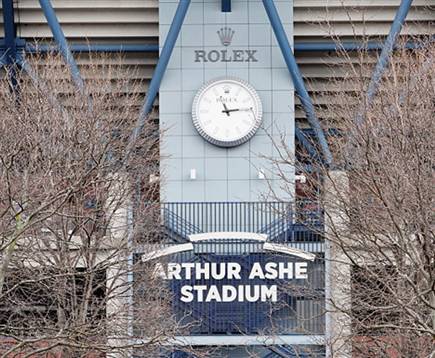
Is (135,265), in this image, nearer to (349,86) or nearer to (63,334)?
(349,86)

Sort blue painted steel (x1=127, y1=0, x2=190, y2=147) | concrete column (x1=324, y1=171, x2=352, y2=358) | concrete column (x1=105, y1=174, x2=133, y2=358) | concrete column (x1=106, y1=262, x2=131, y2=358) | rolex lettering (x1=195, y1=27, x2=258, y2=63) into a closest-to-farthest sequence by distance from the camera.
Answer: concrete column (x1=324, y1=171, x2=352, y2=358) < concrete column (x1=106, y1=262, x2=131, y2=358) < concrete column (x1=105, y1=174, x2=133, y2=358) < blue painted steel (x1=127, y1=0, x2=190, y2=147) < rolex lettering (x1=195, y1=27, x2=258, y2=63)

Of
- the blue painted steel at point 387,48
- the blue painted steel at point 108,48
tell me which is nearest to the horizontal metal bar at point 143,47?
the blue painted steel at point 108,48

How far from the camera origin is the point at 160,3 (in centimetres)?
3484

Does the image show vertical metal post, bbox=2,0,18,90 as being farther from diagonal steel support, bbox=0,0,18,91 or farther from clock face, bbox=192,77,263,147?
clock face, bbox=192,77,263,147

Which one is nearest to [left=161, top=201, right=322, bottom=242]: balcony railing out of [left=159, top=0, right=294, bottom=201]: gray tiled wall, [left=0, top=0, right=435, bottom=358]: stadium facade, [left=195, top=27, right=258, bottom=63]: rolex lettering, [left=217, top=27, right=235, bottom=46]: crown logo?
[left=0, top=0, right=435, bottom=358]: stadium facade

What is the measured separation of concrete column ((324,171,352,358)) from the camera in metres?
23.3

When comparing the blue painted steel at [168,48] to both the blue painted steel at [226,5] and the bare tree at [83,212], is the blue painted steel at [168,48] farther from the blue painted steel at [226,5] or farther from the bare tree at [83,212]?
the bare tree at [83,212]

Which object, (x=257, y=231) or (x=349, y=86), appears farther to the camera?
(x=257, y=231)

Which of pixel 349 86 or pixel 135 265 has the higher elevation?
pixel 349 86

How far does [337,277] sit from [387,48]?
14.0ft

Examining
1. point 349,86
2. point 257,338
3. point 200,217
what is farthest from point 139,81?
point 257,338

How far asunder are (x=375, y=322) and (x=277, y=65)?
10454 mm

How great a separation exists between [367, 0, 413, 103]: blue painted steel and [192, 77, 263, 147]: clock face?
3690mm

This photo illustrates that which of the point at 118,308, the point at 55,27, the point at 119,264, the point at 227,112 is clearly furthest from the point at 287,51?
the point at 118,308
